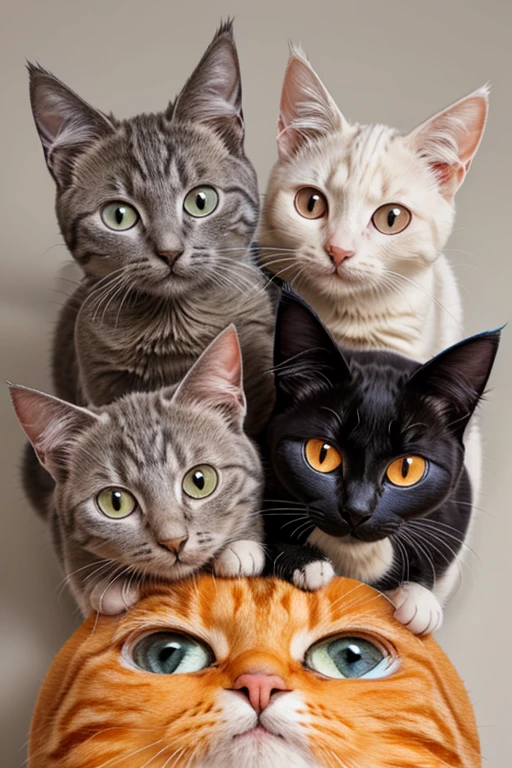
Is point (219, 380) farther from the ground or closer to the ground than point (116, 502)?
farther from the ground

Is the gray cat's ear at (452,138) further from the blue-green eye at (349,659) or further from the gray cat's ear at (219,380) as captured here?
the blue-green eye at (349,659)

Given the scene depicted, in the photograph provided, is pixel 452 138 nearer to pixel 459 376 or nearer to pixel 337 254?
pixel 337 254

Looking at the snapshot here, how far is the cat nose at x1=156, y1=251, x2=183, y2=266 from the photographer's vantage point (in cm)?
84

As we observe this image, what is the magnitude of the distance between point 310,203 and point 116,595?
0.51 metres

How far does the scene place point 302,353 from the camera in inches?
32.2

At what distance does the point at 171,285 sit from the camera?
0.87 metres

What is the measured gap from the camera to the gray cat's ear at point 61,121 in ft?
2.89

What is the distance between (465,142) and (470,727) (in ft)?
2.20

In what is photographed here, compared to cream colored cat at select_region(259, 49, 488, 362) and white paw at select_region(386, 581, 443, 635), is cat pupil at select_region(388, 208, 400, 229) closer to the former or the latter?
cream colored cat at select_region(259, 49, 488, 362)

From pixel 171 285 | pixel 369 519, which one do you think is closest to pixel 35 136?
pixel 171 285

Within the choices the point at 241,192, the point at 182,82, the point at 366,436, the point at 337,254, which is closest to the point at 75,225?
the point at 241,192

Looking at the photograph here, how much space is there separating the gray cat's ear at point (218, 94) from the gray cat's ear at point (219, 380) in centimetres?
26

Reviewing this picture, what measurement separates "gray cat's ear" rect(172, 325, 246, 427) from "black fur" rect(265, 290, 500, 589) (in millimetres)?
45

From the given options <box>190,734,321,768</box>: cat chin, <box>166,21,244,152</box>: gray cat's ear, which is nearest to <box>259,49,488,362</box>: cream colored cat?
<box>166,21,244,152</box>: gray cat's ear
